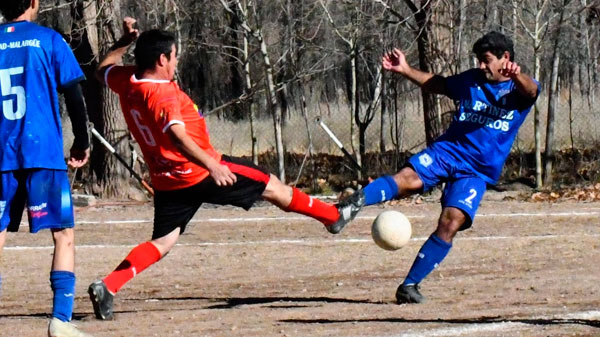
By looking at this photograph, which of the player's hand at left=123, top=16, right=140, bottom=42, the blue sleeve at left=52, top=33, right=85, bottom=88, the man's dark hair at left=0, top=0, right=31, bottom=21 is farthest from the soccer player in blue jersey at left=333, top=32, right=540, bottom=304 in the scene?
the man's dark hair at left=0, top=0, right=31, bottom=21

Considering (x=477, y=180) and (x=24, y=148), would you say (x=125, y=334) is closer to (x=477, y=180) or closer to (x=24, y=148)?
(x=24, y=148)

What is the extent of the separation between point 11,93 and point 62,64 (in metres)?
0.32

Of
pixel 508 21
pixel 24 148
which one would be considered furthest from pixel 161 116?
pixel 508 21

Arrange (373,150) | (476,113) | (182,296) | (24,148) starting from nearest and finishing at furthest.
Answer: (24,148)
(476,113)
(182,296)
(373,150)

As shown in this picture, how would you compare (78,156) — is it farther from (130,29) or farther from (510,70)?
(510,70)

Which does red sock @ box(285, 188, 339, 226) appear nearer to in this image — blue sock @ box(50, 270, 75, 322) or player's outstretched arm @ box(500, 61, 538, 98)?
player's outstretched arm @ box(500, 61, 538, 98)

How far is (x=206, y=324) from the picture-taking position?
23.6 ft

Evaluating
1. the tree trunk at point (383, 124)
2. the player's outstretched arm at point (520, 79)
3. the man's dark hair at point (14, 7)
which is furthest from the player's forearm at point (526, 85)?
the tree trunk at point (383, 124)

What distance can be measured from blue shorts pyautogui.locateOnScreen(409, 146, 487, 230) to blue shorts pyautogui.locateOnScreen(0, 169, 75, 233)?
2.95 meters

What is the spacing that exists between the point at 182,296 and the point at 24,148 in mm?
2961

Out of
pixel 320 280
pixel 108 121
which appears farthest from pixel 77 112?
pixel 108 121

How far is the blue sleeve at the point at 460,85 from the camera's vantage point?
796cm

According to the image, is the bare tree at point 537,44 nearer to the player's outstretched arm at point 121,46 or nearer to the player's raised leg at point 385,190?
the player's raised leg at point 385,190

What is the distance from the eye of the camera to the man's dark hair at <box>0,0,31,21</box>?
6059mm
